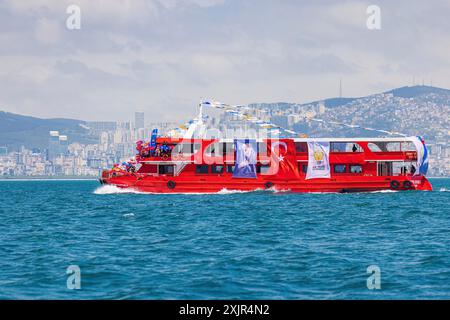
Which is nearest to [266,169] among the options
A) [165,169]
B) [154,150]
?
[165,169]

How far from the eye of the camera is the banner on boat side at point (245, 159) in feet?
201

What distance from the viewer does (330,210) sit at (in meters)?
43.0

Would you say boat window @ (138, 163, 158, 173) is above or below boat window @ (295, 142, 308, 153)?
below

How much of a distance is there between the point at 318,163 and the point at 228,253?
3845 centimetres

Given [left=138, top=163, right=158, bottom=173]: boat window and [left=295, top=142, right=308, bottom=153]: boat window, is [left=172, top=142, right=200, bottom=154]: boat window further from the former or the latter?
[left=295, top=142, right=308, bottom=153]: boat window

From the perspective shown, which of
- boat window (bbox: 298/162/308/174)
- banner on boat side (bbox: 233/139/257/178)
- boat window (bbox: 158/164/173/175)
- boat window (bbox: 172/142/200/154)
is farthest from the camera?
boat window (bbox: 158/164/173/175)

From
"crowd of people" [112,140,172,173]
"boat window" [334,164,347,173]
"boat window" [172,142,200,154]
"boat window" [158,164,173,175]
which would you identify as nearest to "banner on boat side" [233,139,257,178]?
"boat window" [172,142,200,154]

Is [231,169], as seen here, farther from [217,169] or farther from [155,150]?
[155,150]

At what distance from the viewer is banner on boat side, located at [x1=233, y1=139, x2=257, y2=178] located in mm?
61312

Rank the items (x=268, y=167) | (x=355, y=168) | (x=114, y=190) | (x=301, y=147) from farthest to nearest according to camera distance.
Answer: (x=114, y=190) → (x=355, y=168) → (x=301, y=147) → (x=268, y=167)

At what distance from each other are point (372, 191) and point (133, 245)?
1593 inches

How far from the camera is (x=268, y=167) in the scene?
63062 millimetres

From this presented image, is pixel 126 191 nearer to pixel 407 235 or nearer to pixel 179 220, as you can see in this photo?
pixel 179 220
